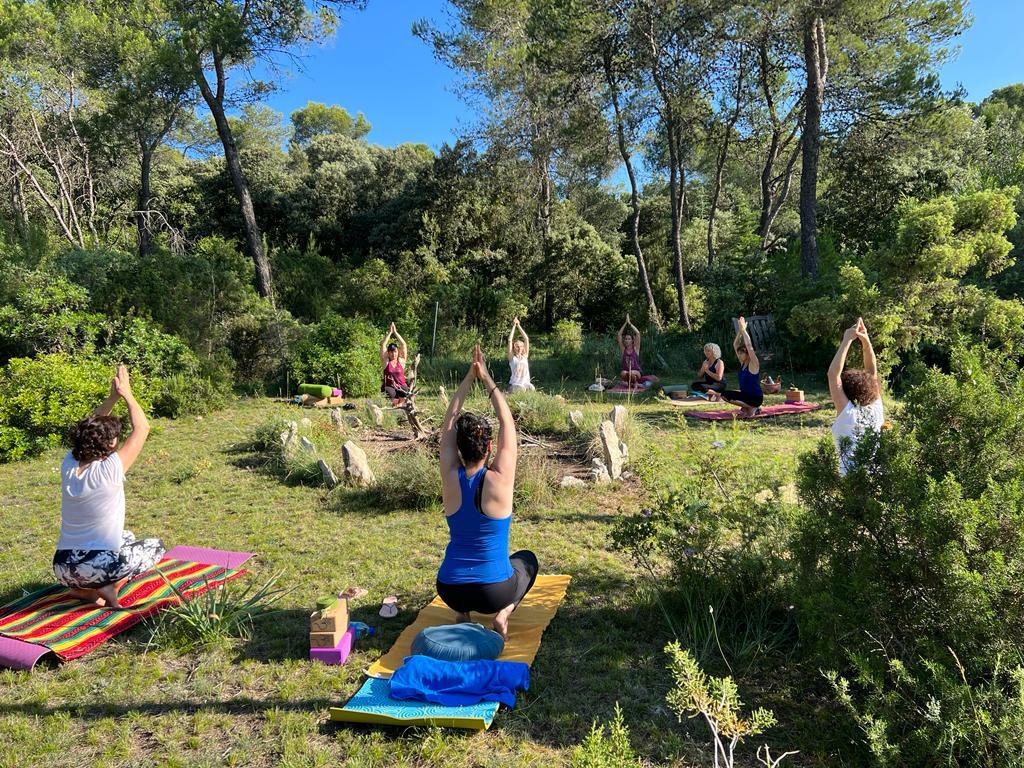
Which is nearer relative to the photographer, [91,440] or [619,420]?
[91,440]

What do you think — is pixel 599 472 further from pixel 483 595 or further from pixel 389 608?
pixel 483 595

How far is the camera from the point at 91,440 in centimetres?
377

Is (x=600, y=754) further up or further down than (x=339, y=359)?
further down

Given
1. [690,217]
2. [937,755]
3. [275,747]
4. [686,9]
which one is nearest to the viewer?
[937,755]

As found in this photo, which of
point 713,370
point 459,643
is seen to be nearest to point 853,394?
point 459,643

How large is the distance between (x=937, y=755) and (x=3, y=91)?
69.2ft

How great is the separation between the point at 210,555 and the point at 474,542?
8.18ft

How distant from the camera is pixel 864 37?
14.3 metres

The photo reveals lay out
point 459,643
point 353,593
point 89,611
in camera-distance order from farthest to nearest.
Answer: point 353,593, point 89,611, point 459,643

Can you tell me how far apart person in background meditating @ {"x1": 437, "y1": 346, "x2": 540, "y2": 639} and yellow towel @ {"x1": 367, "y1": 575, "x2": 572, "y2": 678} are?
15 cm

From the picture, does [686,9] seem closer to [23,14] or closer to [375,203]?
[375,203]

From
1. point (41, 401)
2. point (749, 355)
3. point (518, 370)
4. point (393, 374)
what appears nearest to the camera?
point (41, 401)

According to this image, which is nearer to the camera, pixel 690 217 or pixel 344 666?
pixel 344 666

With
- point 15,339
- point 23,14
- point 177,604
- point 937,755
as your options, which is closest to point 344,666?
point 177,604
